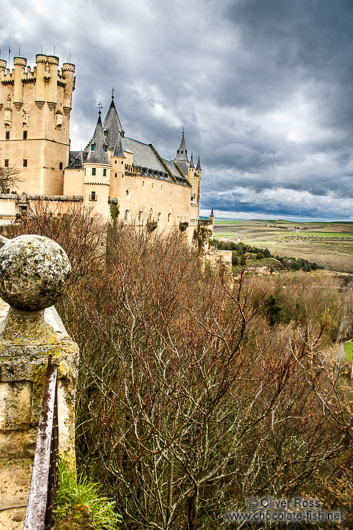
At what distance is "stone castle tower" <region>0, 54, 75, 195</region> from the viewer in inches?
1583

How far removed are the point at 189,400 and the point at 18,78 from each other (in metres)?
44.1

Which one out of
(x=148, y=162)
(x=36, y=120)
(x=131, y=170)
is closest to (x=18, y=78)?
(x=36, y=120)

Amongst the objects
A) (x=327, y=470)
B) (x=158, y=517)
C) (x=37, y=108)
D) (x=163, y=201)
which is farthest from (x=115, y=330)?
(x=163, y=201)

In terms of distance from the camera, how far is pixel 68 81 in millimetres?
41625

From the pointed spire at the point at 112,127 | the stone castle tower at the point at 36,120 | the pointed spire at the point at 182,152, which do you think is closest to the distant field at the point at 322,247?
the pointed spire at the point at 182,152

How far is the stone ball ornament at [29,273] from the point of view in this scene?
2.90 m

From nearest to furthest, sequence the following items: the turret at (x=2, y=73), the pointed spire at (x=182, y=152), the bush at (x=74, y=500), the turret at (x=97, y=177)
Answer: the bush at (x=74, y=500), the turret at (x=97, y=177), the turret at (x=2, y=73), the pointed spire at (x=182, y=152)

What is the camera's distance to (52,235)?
1984 cm

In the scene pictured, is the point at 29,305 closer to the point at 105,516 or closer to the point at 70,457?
the point at 70,457

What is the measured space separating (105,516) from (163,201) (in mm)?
55108

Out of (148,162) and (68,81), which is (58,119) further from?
(148,162)

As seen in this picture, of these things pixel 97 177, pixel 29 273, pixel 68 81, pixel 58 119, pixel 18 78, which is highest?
pixel 68 81

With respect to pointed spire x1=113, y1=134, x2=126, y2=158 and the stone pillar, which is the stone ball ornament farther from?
pointed spire x1=113, y1=134, x2=126, y2=158

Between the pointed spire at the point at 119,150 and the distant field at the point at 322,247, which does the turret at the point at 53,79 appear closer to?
the pointed spire at the point at 119,150
